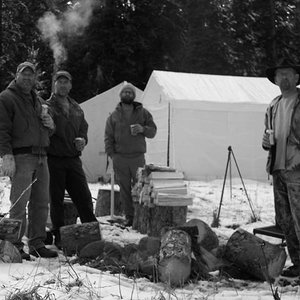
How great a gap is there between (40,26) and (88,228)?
1815cm

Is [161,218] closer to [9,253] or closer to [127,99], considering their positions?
[127,99]

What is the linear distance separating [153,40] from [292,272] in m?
19.8

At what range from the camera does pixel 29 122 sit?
4.33 m

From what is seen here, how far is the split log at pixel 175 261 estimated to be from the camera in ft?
11.8

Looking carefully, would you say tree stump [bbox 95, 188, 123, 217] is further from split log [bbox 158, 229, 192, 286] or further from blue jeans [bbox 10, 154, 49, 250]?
split log [bbox 158, 229, 192, 286]

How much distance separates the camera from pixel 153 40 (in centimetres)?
2284

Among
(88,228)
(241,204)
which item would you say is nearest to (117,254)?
(88,228)

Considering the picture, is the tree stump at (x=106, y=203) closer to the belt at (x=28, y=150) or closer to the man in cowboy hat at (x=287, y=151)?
the belt at (x=28, y=150)

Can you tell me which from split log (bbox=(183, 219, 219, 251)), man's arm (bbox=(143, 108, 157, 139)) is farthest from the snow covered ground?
man's arm (bbox=(143, 108, 157, 139))

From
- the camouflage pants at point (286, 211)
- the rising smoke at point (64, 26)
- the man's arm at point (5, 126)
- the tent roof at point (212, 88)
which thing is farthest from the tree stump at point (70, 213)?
the rising smoke at point (64, 26)

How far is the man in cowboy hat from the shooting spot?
385cm

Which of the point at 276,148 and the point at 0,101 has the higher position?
the point at 0,101

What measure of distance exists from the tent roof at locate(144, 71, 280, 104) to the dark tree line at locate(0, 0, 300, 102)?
8167mm

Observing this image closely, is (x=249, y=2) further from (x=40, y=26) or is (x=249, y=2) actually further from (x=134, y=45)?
(x=40, y=26)
